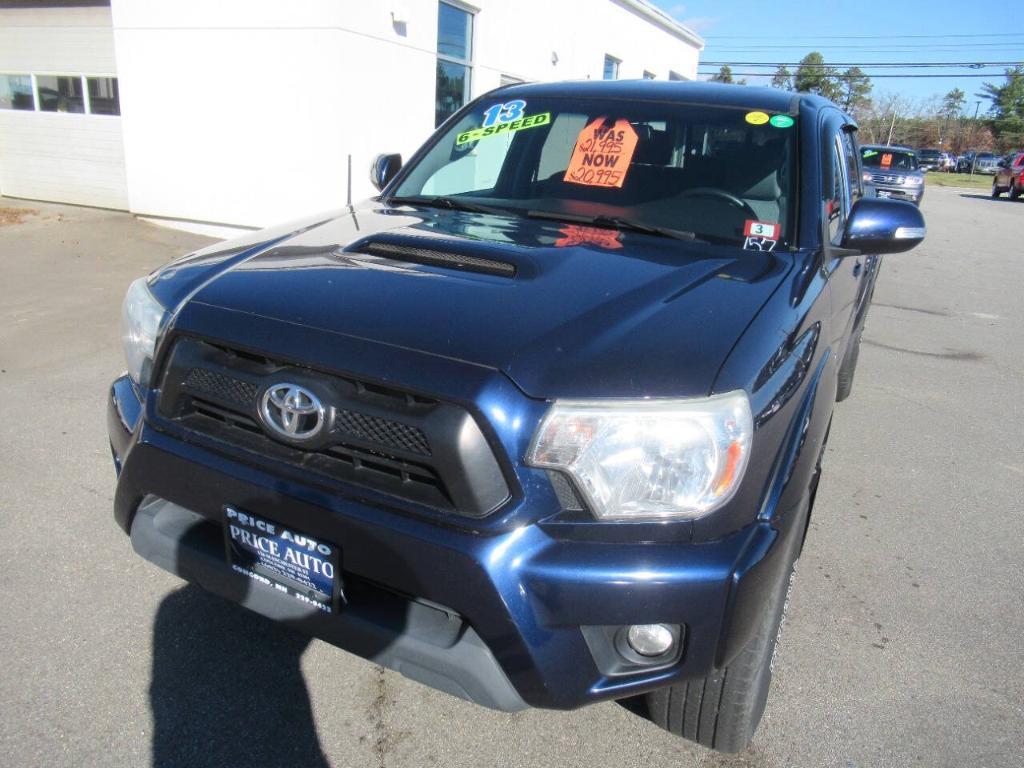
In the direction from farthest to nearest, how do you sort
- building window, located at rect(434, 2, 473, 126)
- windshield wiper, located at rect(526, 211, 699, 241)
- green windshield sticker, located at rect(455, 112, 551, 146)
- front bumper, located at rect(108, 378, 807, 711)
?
building window, located at rect(434, 2, 473, 126), green windshield sticker, located at rect(455, 112, 551, 146), windshield wiper, located at rect(526, 211, 699, 241), front bumper, located at rect(108, 378, 807, 711)

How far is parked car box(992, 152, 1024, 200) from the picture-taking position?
1185 inches

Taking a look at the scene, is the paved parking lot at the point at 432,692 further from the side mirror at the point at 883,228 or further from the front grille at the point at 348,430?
the side mirror at the point at 883,228

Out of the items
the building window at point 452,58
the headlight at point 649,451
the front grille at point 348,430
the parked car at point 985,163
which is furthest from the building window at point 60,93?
the parked car at point 985,163

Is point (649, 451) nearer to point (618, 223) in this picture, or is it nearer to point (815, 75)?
point (618, 223)

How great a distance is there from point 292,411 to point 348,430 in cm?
14

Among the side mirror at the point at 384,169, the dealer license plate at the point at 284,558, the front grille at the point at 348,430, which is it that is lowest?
the dealer license plate at the point at 284,558

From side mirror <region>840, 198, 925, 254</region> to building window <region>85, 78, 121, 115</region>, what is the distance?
36.9 feet

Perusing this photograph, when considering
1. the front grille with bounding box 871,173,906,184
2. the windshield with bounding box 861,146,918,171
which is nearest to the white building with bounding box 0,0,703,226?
the front grille with bounding box 871,173,906,184

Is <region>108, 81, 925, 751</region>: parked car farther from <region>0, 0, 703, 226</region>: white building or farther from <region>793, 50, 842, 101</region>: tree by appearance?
<region>793, 50, 842, 101</region>: tree

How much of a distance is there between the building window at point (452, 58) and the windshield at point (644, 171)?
326 inches

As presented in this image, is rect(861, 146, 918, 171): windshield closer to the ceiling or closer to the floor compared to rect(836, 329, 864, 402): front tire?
closer to the ceiling

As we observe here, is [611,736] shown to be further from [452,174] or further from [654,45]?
[654,45]

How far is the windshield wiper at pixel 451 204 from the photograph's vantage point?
3.00 meters

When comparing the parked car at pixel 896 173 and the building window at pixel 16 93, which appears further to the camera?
the parked car at pixel 896 173
